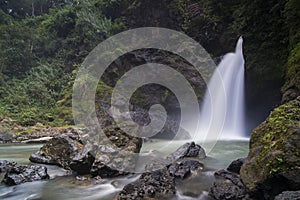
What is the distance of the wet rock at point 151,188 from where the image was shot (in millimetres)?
4977

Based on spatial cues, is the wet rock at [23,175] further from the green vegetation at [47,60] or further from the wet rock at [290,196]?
the green vegetation at [47,60]

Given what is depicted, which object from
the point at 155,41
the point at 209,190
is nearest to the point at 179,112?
the point at 155,41

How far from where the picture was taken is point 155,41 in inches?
896

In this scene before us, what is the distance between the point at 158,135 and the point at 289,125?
12.0 meters

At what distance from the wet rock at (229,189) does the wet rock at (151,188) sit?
2.76 feet

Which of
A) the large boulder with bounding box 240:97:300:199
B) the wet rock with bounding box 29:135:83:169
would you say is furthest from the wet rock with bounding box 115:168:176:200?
the wet rock with bounding box 29:135:83:169

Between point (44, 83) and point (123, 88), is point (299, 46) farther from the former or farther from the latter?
point (44, 83)

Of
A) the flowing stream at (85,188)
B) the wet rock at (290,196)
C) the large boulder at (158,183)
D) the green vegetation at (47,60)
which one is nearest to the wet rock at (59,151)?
the flowing stream at (85,188)

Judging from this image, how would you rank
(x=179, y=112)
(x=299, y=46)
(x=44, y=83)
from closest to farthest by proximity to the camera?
(x=299, y=46) → (x=179, y=112) → (x=44, y=83)

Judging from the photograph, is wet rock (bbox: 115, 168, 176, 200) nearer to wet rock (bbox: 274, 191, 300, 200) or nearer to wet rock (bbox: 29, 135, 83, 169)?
wet rock (bbox: 274, 191, 300, 200)

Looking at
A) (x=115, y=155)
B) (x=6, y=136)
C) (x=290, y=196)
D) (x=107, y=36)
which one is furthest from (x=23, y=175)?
(x=107, y=36)

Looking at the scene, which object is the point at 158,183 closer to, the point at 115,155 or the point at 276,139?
the point at 115,155

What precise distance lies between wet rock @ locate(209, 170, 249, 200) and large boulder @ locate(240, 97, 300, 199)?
0.60 ft

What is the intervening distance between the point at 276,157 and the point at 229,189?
115cm
